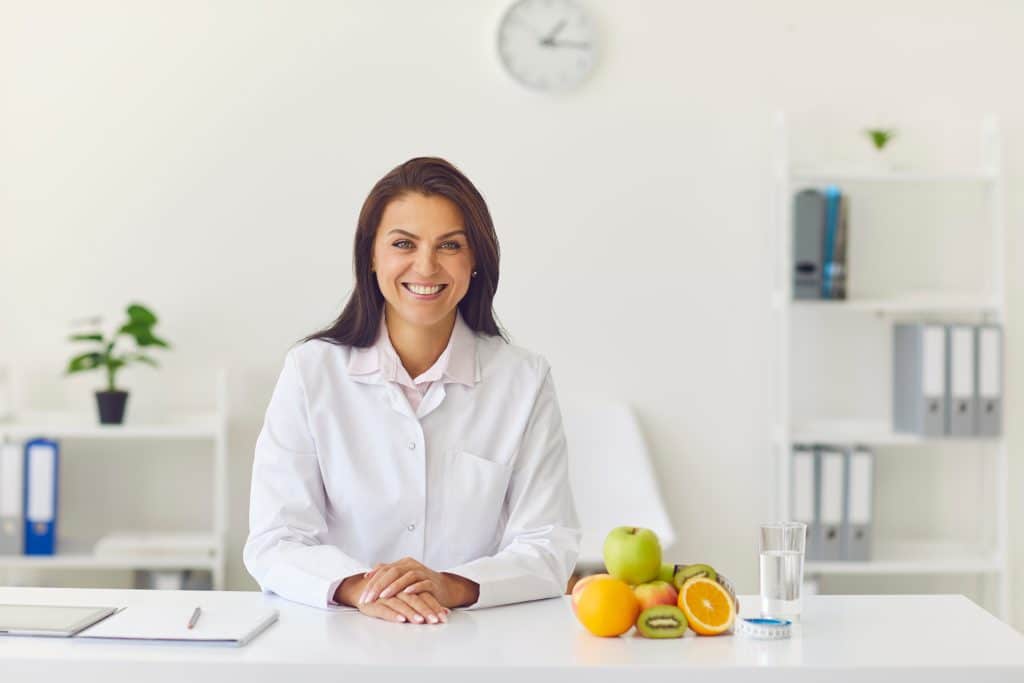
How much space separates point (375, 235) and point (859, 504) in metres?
2.20

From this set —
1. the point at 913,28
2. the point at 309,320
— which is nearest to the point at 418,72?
the point at 309,320

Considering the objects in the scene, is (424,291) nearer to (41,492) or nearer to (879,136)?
(41,492)

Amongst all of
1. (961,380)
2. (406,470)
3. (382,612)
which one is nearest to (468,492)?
(406,470)

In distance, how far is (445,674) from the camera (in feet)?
4.46

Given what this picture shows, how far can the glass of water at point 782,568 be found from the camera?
148cm

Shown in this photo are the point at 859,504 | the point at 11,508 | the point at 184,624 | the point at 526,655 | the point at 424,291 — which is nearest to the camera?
the point at 526,655

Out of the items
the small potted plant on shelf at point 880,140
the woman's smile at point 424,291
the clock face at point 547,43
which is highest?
the clock face at point 547,43

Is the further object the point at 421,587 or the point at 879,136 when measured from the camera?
the point at 879,136

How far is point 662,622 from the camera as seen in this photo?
149 centimetres

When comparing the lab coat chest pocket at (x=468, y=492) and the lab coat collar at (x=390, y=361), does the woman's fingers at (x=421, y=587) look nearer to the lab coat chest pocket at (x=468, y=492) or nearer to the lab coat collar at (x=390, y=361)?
the lab coat chest pocket at (x=468, y=492)

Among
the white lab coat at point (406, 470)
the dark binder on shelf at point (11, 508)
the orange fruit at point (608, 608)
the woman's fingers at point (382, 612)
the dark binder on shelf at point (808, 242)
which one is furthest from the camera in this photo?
the dark binder on shelf at point (808, 242)

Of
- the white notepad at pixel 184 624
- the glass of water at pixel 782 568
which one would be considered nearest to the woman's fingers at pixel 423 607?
the white notepad at pixel 184 624

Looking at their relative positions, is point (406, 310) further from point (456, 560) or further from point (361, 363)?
point (456, 560)

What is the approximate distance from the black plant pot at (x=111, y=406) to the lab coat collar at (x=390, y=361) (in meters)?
1.87
